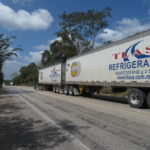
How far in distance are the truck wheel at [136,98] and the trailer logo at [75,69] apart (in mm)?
7899

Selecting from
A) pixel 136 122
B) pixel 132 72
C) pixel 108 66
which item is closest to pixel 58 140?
pixel 136 122

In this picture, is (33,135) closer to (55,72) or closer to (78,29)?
(55,72)

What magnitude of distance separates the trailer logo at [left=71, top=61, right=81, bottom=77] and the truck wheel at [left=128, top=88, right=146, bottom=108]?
25.9 feet

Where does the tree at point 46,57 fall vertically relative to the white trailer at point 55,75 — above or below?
above

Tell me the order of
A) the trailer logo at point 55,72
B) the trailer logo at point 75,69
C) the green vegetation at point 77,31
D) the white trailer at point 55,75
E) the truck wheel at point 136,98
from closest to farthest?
the truck wheel at point 136,98 → the trailer logo at point 75,69 → the white trailer at point 55,75 → the trailer logo at point 55,72 → the green vegetation at point 77,31

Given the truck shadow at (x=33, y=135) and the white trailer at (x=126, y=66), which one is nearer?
the truck shadow at (x=33, y=135)

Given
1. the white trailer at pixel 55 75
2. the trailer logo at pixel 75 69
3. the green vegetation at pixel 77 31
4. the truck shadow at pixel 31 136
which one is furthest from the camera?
the green vegetation at pixel 77 31

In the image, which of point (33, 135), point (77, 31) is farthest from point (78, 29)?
point (33, 135)

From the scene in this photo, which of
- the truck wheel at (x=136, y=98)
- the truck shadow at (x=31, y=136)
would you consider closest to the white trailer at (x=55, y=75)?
the truck wheel at (x=136, y=98)

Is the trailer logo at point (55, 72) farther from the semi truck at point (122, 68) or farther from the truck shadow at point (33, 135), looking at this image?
the truck shadow at point (33, 135)

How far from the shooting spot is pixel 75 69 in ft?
62.6

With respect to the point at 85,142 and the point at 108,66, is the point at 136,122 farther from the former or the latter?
the point at 108,66

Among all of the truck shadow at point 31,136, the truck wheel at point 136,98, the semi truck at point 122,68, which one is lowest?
the truck shadow at point 31,136

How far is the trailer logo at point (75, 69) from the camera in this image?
18.3 metres
